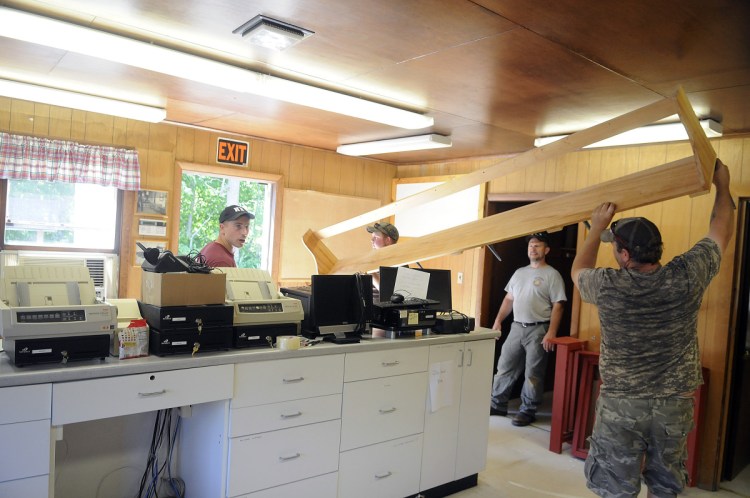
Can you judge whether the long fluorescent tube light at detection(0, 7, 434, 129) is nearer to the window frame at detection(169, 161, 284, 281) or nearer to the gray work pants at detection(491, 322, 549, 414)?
the window frame at detection(169, 161, 284, 281)

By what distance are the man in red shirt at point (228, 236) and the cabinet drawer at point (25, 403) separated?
1.49 meters

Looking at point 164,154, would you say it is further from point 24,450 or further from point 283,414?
point 24,450

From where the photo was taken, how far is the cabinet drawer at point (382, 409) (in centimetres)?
298

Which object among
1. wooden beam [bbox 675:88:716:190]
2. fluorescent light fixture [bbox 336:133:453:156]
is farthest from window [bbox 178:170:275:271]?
wooden beam [bbox 675:88:716:190]

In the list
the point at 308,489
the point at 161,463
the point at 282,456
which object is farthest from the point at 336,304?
the point at 161,463

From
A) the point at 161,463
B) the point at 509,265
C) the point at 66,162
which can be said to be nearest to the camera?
the point at 161,463

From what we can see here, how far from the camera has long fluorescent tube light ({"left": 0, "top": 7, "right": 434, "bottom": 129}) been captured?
2.72m

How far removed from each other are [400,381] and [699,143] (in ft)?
6.36

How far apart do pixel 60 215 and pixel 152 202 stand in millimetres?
770

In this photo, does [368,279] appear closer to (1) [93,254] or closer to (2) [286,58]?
(2) [286,58]

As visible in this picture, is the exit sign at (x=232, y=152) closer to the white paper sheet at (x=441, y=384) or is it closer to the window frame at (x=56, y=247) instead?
the window frame at (x=56, y=247)

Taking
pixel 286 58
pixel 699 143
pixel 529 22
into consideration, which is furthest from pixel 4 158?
pixel 699 143

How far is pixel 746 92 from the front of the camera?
3154 mm

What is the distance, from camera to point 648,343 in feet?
7.74
